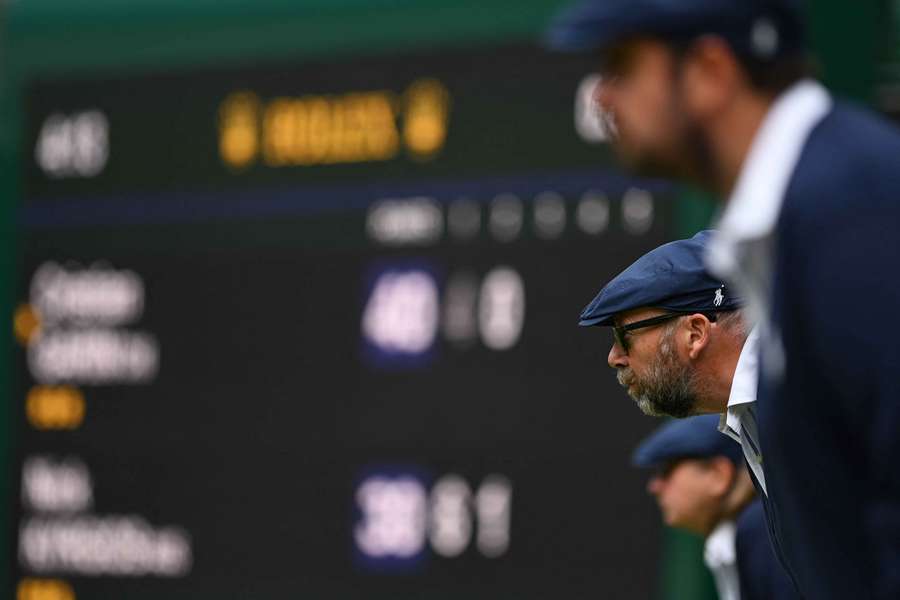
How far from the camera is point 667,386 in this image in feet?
7.66

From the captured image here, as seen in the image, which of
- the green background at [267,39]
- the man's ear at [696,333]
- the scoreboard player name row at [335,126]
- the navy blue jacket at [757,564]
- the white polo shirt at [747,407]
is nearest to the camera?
the white polo shirt at [747,407]

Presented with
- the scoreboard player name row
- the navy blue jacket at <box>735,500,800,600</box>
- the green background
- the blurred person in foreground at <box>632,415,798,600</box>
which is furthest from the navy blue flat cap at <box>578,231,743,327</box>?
the scoreboard player name row

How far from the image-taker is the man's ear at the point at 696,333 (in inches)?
91.5

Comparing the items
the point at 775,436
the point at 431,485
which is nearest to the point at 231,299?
the point at 431,485

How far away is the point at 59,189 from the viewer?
19.6ft

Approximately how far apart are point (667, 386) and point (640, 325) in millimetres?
87

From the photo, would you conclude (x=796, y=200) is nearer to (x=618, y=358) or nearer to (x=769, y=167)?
(x=769, y=167)

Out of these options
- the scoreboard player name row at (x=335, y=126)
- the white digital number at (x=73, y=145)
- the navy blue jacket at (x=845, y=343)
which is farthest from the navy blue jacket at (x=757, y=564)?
the white digital number at (x=73, y=145)

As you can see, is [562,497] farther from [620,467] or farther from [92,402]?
[92,402]

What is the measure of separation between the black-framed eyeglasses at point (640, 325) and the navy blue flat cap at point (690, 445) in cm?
98

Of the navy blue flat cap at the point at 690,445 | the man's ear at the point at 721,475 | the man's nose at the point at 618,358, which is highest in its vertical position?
the man's nose at the point at 618,358

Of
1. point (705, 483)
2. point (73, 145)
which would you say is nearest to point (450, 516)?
point (73, 145)

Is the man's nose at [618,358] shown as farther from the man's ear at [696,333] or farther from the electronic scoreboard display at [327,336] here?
the electronic scoreboard display at [327,336]

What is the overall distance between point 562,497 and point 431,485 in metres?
0.40
